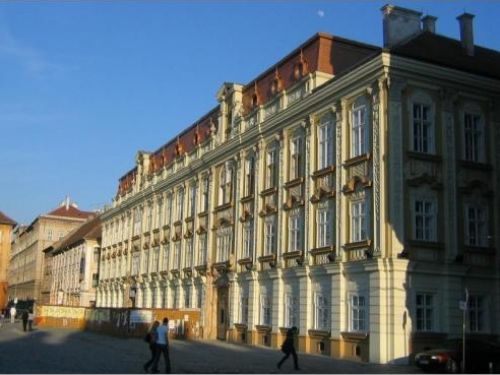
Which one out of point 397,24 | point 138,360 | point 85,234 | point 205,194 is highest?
point 397,24

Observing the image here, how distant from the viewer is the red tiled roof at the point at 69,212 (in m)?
129

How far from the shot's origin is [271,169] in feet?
129

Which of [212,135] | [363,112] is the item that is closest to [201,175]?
[212,135]

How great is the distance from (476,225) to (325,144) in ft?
27.0

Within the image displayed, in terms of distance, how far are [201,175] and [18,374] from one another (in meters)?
31.3

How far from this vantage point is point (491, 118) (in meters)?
31.9

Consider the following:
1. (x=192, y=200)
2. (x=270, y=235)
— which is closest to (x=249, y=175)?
(x=270, y=235)

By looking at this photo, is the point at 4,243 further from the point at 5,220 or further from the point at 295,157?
the point at 295,157

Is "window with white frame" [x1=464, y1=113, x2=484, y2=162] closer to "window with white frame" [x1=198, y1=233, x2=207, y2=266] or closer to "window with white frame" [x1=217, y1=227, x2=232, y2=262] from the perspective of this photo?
"window with white frame" [x1=217, y1=227, x2=232, y2=262]

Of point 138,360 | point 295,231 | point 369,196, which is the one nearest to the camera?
point 138,360

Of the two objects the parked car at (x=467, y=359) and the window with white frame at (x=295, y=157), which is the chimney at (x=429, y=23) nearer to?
the window with white frame at (x=295, y=157)

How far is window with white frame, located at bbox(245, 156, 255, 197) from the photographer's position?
41.6 metres

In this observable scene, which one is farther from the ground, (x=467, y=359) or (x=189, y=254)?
(x=189, y=254)

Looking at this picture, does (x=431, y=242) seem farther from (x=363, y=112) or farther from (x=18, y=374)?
(x=18, y=374)
